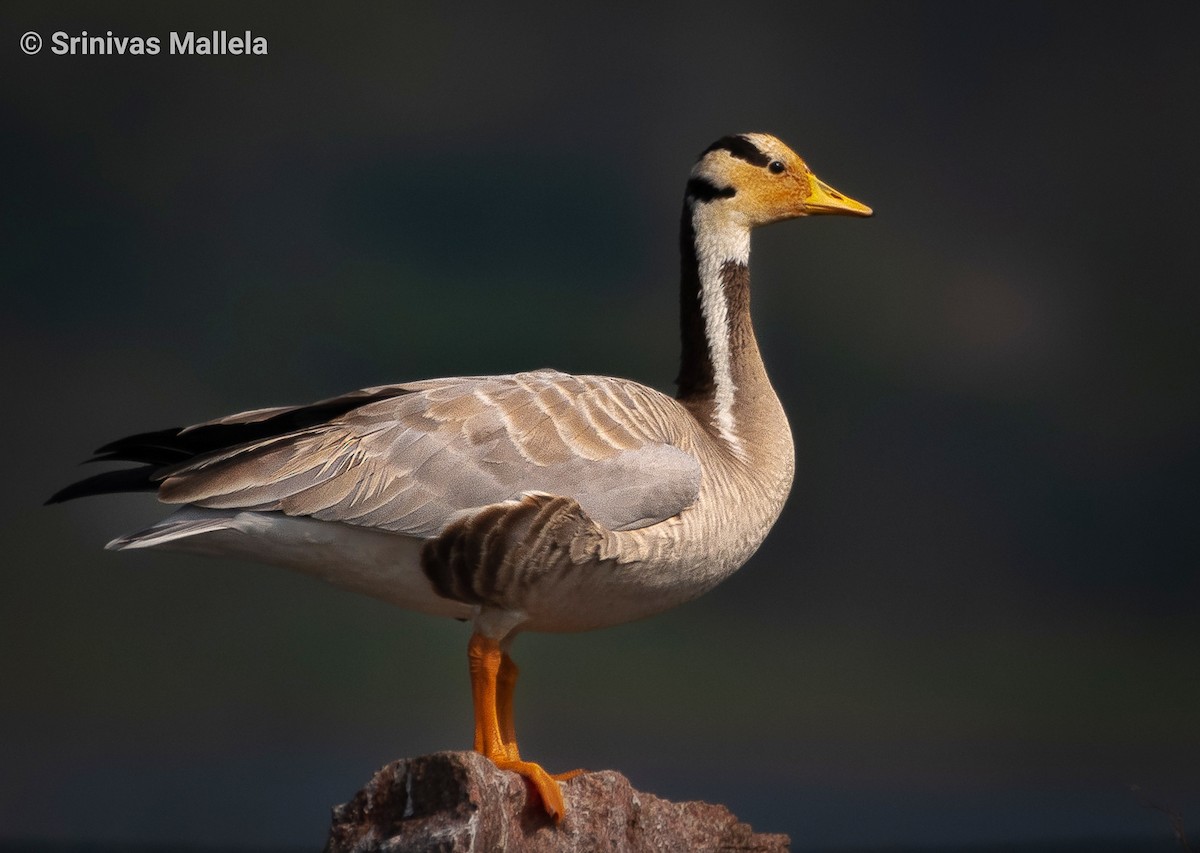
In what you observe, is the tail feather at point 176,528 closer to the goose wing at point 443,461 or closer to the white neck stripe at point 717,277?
the goose wing at point 443,461

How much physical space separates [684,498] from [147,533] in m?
2.36

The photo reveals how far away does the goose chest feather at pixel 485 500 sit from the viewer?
245 inches

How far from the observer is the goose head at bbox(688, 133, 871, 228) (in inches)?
298

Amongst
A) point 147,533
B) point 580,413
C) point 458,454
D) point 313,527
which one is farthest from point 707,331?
point 147,533

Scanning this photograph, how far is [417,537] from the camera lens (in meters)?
6.26

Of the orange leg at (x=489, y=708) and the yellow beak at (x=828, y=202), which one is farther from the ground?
the yellow beak at (x=828, y=202)

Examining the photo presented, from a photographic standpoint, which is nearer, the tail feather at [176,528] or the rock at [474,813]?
the rock at [474,813]

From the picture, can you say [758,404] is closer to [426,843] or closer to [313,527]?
[313,527]

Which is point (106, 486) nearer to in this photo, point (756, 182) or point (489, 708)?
point (489, 708)

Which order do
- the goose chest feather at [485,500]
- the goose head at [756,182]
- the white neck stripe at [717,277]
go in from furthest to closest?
the goose head at [756,182] < the white neck stripe at [717,277] < the goose chest feather at [485,500]

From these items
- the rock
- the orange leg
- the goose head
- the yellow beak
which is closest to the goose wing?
the orange leg

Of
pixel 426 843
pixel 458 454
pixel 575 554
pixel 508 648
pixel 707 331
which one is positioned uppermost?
pixel 707 331

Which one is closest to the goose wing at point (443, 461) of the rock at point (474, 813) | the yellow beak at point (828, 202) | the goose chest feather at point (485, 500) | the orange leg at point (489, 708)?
the goose chest feather at point (485, 500)

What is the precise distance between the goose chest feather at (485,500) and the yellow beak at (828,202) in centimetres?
155
